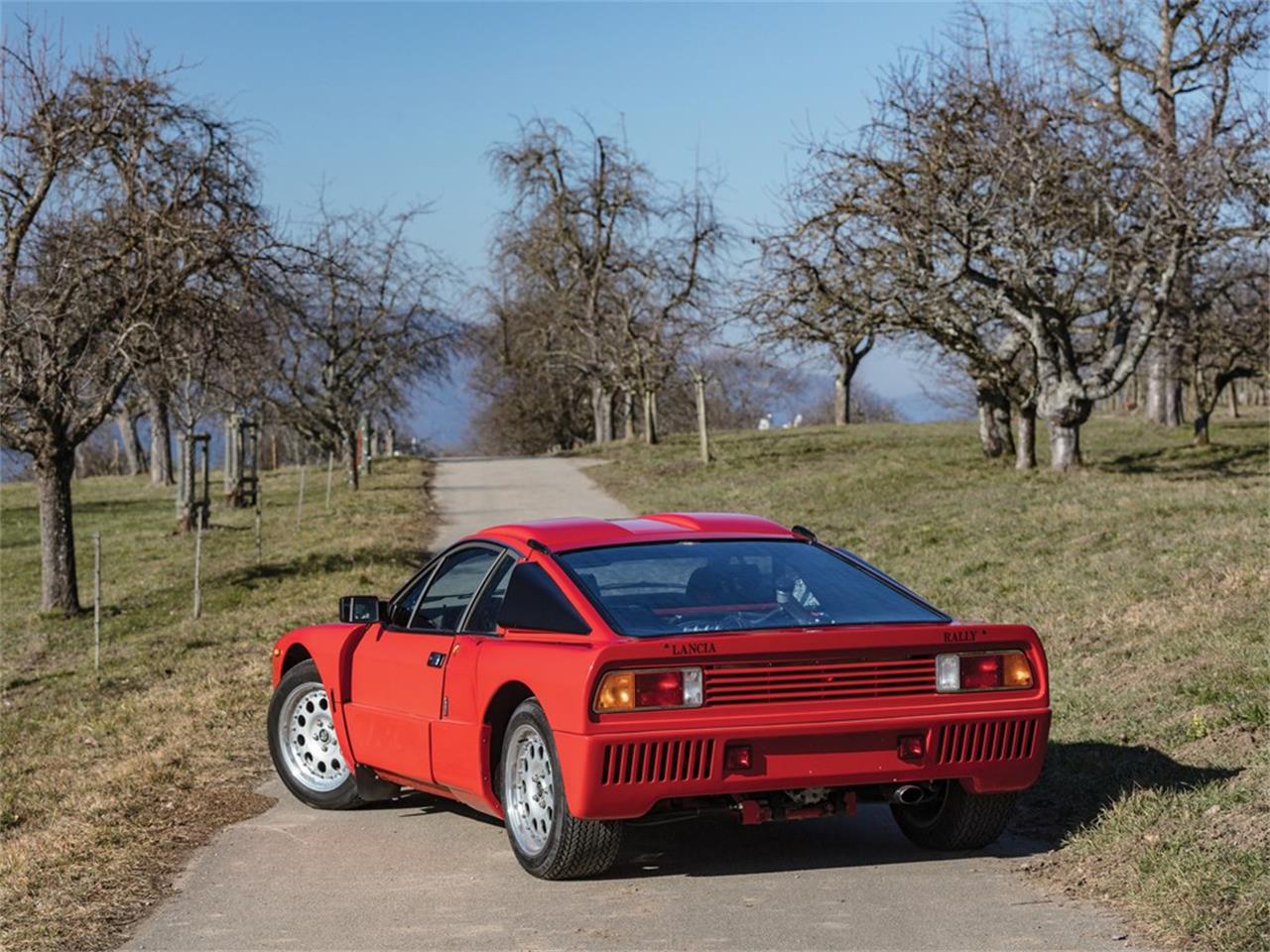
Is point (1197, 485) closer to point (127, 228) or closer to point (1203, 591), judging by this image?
point (1203, 591)

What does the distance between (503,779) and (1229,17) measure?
30363 millimetres

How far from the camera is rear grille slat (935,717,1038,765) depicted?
6590mm

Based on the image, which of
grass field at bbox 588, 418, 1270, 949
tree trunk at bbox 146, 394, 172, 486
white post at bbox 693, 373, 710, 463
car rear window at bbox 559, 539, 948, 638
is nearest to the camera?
grass field at bbox 588, 418, 1270, 949

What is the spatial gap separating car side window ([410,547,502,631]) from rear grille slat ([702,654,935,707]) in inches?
66.8

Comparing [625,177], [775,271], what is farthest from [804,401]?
[775,271]

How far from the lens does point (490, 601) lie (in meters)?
7.41

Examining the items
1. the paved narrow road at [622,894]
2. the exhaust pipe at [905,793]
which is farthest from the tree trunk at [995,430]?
the exhaust pipe at [905,793]

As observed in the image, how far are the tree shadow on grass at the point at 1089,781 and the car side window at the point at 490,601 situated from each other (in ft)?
8.46

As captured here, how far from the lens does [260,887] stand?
688 cm

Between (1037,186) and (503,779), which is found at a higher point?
(1037,186)

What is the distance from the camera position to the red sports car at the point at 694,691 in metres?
6.28

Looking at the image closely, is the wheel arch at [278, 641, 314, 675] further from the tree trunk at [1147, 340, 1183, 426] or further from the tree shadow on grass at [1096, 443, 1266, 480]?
the tree trunk at [1147, 340, 1183, 426]

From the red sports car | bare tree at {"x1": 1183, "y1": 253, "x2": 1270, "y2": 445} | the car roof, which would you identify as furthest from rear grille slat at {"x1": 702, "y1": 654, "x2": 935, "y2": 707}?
bare tree at {"x1": 1183, "y1": 253, "x2": 1270, "y2": 445}

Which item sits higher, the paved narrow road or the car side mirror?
the car side mirror
